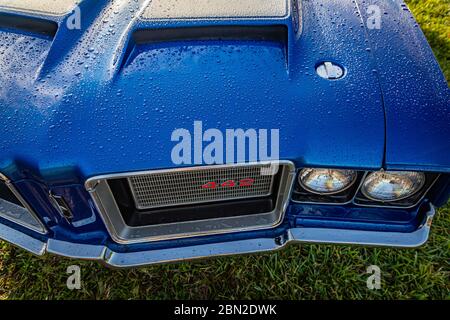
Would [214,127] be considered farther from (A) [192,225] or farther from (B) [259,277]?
(B) [259,277]

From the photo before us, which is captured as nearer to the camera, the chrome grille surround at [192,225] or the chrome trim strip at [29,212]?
the chrome trim strip at [29,212]

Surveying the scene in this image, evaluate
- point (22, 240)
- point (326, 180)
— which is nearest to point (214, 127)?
point (326, 180)

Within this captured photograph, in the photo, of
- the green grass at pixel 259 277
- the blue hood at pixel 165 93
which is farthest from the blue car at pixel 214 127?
the green grass at pixel 259 277

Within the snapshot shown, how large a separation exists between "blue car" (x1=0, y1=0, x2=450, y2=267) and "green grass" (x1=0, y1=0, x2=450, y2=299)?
1.47ft

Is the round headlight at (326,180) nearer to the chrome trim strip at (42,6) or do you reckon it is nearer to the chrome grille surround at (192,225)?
the chrome grille surround at (192,225)

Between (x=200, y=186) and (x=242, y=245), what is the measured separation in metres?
0.31

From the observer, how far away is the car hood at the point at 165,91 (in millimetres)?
1267

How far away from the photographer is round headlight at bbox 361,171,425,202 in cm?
140

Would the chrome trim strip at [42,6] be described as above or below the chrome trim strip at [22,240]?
above

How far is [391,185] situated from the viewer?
144cm

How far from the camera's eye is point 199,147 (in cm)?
125

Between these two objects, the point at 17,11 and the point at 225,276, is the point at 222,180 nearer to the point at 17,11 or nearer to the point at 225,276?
the point at 225,276

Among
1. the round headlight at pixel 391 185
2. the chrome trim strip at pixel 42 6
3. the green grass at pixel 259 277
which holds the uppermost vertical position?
the chrome trim strip at pixel 42 6
